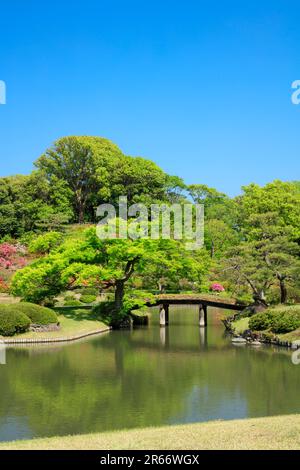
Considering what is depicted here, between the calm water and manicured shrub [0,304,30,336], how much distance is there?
1.72 meters

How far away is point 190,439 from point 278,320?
17.4m

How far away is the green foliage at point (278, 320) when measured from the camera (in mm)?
27109

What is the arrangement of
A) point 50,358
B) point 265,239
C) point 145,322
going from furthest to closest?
1. point 145,322
2. point 265,239
3. point 50,358

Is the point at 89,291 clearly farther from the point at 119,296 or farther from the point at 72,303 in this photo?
the point at 119,296

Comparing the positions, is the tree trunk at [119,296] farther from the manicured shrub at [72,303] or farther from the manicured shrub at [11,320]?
the manicured shrub at [11,320]

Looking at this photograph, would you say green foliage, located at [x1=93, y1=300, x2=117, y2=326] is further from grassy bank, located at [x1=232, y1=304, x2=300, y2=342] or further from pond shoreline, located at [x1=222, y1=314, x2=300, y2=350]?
grassy bank, located at [x1=232, y1=304, x2=300, y2=342]

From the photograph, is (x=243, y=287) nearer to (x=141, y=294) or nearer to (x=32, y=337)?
(x=141, y=294)

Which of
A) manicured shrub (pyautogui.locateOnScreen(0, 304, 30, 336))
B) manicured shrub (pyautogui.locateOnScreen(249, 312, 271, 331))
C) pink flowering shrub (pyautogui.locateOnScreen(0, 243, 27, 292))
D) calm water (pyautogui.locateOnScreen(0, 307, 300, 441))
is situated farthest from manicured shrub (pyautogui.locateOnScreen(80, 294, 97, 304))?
manicured shrub (pyautogui.locateOnScreen(249, 312, 271, 331))

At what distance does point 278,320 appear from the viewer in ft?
90.4

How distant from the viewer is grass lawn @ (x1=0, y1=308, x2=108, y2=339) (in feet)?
92.5

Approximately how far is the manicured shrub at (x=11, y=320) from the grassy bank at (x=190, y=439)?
637 inches
